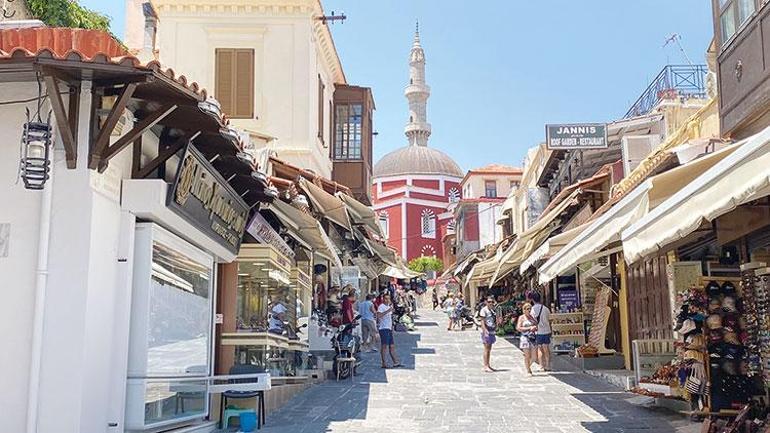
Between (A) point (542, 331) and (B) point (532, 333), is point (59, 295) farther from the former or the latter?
(A) point (542, 331)

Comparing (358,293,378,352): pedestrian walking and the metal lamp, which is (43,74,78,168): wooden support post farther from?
(358,293,378,352): pedestrian walking

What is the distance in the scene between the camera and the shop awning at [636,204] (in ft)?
25.0

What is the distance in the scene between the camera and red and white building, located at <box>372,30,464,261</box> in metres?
73.9

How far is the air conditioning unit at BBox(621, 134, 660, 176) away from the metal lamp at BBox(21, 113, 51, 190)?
14704 millimetres

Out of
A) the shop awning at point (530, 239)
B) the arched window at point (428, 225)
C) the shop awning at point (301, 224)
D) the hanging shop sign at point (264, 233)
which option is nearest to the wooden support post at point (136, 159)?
the hanging shop sign at point (264, 233)

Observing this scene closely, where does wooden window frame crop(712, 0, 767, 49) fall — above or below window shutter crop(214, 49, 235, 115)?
below

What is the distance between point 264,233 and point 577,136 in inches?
402

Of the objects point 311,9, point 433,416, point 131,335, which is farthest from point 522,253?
point 131,335

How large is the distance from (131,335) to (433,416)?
16.4 feet

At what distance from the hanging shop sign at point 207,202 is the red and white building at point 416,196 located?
5761 cm

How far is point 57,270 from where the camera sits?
281 inches

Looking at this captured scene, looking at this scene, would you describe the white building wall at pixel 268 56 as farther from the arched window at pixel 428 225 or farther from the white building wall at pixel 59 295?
the arched window at pixel 428 225

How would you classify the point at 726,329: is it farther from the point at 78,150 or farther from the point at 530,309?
the point at 530,309

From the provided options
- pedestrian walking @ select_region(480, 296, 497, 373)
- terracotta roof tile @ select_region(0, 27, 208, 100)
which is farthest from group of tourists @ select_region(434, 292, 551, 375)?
terracotta roof tile @ select_region(0, 27, 208, 100)
